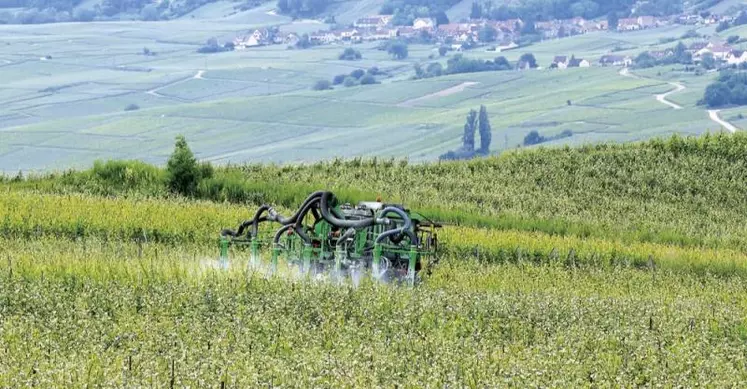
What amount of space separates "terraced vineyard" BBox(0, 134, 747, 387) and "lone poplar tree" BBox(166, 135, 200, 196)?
44 cm

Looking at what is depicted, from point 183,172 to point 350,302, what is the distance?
1863cm

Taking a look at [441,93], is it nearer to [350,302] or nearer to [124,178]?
[124,178]

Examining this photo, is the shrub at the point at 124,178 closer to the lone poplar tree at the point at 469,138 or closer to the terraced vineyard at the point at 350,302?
the terraced vineyard at the point at 350,302

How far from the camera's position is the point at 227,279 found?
18922 mm

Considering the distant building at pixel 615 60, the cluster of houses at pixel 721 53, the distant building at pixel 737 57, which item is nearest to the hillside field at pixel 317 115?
the distant building at pixel 615 60

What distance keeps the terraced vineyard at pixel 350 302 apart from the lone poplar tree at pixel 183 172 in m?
0.44

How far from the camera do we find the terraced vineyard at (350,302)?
14.2 meters

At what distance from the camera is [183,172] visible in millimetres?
36062

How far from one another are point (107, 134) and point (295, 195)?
118m

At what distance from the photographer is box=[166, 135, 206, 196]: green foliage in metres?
35.7

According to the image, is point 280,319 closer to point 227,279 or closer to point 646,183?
point 227,279

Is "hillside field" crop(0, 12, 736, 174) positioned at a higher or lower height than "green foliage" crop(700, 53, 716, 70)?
lower

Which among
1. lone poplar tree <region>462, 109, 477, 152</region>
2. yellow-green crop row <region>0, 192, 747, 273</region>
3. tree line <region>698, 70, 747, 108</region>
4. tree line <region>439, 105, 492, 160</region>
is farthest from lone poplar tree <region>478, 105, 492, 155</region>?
yellow-green crop row <region>0, 192, 747, 273</region>

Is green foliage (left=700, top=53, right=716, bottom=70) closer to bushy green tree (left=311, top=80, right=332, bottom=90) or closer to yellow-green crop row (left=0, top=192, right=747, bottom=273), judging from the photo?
bushy green tree (left=311, top=80, right=332, bottom=90)
